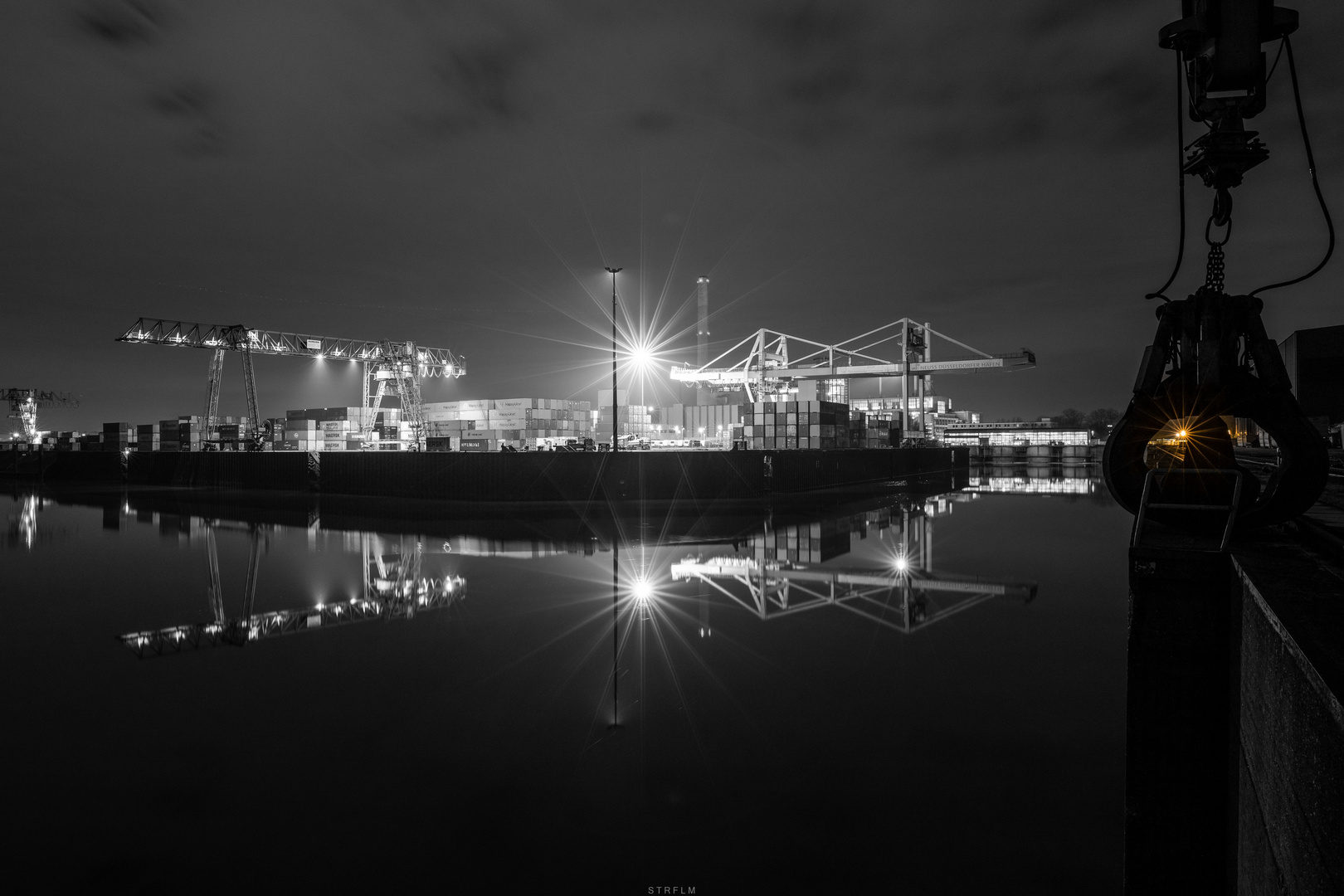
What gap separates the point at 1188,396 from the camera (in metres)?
5.44

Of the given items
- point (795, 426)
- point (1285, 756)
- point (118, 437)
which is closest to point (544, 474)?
point (795, 426)

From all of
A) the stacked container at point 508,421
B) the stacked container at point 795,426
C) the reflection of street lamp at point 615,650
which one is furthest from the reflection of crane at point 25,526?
the stacked container at point 795,426

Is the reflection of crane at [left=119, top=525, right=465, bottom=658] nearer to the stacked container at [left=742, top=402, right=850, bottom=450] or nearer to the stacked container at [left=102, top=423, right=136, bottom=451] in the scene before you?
the stacked container at [left=742, top=402, right=850, bottom=450]

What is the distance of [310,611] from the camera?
396 inches

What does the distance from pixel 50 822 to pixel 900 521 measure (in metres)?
21.0

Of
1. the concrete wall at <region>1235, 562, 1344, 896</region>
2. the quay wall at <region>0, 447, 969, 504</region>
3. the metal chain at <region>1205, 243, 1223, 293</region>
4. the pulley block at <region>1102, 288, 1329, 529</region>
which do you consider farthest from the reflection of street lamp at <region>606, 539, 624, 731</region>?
the quay wall at <region>0, 447, 969, 504</region>

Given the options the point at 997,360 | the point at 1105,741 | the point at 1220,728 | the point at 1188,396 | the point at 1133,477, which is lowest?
the point at 1105,741

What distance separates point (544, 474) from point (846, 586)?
1666cm

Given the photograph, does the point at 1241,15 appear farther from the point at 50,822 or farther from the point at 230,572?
the point at 230,572

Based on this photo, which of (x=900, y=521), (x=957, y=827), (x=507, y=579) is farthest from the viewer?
(x=900, y=521)

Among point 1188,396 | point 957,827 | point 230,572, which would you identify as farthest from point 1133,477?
point 230,572

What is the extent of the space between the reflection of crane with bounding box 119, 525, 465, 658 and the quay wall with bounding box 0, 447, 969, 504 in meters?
11.8

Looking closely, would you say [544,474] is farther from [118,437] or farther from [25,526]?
[118,437]

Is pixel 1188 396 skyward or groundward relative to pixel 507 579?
skyward
